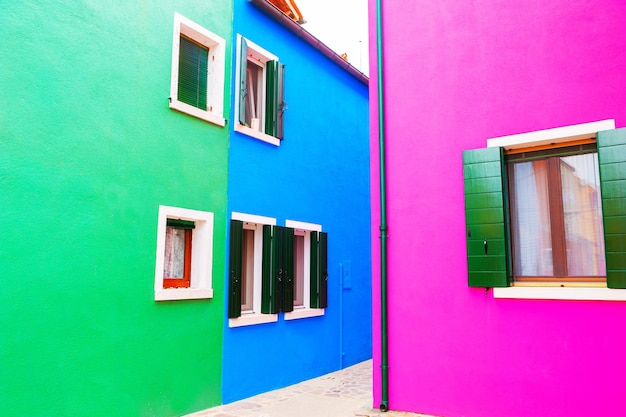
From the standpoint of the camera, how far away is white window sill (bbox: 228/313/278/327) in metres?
7.17

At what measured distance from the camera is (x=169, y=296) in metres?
6.25

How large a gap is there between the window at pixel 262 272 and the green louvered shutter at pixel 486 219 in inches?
126

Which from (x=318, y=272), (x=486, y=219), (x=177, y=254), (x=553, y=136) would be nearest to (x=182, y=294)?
(x=177, y=254)

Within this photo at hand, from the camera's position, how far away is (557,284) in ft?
17.5

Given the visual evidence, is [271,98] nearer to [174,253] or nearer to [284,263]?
[284,263]

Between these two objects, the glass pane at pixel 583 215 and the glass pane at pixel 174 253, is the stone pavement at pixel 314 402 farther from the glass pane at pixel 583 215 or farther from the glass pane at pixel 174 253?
the glass pane at pixel 583 215

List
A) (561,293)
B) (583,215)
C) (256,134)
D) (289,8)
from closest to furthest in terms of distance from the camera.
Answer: (561,293) < (583,215) < (256,134) < (289,8)

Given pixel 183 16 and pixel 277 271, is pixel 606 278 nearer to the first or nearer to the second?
pixel 277 271

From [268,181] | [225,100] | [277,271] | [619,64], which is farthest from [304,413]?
[619,64]

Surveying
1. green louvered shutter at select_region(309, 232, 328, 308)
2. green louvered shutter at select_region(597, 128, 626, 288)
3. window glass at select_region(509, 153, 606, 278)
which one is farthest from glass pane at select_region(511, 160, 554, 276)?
green louvered shutter at select_region(309, 232, 328, 308)

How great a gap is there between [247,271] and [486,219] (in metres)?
3.73

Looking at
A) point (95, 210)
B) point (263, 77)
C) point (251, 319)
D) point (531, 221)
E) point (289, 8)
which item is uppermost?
point (289, 8)

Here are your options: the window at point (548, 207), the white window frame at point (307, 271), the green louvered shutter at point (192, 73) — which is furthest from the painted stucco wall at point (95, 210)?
the window at point (548, 207)

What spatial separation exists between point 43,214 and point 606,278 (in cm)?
562
